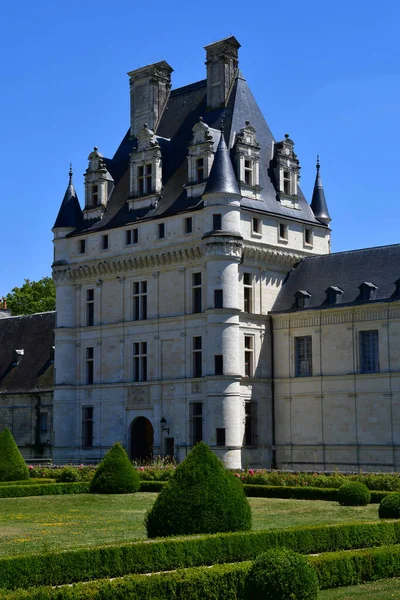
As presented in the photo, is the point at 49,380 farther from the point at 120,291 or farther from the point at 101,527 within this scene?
the point at 101,527

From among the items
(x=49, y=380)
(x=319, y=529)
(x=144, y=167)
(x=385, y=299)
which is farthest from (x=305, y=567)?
(x=49, y=380)

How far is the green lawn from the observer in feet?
67.2

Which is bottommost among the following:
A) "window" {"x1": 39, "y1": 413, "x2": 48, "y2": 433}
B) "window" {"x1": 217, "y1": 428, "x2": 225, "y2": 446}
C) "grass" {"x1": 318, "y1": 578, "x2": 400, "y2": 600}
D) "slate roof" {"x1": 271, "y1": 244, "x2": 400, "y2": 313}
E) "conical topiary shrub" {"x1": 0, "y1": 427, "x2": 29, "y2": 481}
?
"grass" {"x1": 318, "y1": 578, "x2": 400, "y2": 600}

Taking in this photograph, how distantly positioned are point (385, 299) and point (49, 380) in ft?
69.0

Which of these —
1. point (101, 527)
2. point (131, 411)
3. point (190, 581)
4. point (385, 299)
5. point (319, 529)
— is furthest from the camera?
point (131, 411)

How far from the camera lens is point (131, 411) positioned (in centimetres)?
4584

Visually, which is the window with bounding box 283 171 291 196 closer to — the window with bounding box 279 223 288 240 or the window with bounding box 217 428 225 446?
the window with bounding box 279 223 288 240

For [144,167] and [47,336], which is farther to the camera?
[47,336]

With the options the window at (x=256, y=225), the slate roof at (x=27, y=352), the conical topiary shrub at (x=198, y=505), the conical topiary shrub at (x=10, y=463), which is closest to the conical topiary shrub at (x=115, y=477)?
the conical topiary shrub at (x=10, y=463)

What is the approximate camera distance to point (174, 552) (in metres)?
15.9

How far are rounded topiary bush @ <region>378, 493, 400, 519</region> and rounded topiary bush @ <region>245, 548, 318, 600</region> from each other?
909cm

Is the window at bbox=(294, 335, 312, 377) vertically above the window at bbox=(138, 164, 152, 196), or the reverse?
the window at bbox=(138, 164, 152, 196)

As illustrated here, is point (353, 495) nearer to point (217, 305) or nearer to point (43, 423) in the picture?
point (217, 305)

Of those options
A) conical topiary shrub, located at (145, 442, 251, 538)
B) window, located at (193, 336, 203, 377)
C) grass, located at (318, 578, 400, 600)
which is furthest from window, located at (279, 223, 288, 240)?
grass, located at (318, 578, 400, 600)
